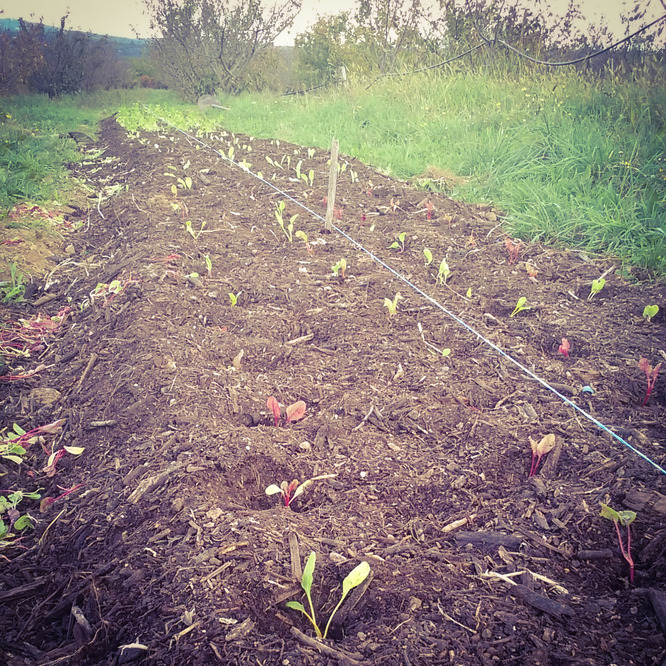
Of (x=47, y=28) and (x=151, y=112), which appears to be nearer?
(x=151, y=112)

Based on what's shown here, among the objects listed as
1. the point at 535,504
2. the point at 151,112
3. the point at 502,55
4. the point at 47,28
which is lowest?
the point at 535,504

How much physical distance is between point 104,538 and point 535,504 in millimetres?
1480

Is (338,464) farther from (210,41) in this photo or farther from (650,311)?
(210,41)

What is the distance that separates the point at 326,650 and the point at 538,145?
541cm

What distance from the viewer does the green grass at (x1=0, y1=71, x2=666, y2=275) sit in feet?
13.4

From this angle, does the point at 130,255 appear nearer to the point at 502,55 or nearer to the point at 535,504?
the point at 535,504

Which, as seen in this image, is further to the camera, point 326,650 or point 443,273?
point 443,273

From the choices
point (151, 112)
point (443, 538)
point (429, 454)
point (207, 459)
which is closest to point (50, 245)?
point (207, 459)

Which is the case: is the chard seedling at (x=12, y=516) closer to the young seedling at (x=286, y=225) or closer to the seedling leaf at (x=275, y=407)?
the seedling leaf at (x=275, y=407)

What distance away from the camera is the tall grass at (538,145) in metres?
4.04

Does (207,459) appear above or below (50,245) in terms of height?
below

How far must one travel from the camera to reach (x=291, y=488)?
69.2 inches

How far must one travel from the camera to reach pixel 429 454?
197 centimetres

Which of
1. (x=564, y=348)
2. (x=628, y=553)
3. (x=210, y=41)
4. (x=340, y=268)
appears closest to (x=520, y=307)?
(x=564, y=348)
